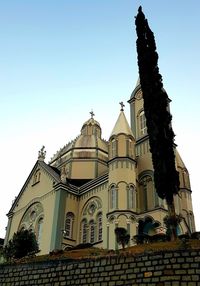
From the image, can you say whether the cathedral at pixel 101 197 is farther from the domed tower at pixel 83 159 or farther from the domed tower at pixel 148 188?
the domed tower at pixel 83 159

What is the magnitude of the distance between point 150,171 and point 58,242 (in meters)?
11.8

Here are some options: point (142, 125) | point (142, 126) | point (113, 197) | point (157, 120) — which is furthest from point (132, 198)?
point (157, 120)

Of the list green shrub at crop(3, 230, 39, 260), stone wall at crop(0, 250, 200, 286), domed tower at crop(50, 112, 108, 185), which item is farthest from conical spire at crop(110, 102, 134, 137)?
stone wall at crop(0, 250, 200, 286)

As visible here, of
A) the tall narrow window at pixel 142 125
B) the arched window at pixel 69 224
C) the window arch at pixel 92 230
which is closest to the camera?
the window arch at pixel 92 230

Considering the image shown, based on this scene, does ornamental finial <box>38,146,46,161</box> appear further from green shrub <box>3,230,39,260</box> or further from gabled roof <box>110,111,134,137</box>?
green shrub <box>3,230,39,260</box>

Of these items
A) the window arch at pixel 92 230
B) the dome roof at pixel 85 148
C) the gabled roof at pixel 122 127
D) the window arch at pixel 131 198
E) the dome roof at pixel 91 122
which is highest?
the dome roof at pixel 91 122

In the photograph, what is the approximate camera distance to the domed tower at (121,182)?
110ft

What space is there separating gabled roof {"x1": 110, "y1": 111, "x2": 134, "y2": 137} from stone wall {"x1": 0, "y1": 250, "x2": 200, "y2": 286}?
2027cm

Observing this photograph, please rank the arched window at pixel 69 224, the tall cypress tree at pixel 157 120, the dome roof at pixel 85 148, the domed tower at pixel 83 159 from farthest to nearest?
1. the dome roof at pixel 85 148
2. the domed tower at pixel 83 159
3. the arched window at pixel 69 224
4. the tall cypress tree at pixel 157 120

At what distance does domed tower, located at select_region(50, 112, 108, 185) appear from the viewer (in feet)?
150

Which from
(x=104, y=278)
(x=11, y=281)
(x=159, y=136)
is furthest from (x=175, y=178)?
(x=11, y=281)

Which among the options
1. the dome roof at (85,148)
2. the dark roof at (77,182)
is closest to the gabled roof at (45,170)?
the dark roof at (77,182)

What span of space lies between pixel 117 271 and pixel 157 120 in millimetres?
12233

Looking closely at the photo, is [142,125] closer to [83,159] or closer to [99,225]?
[83,159]
